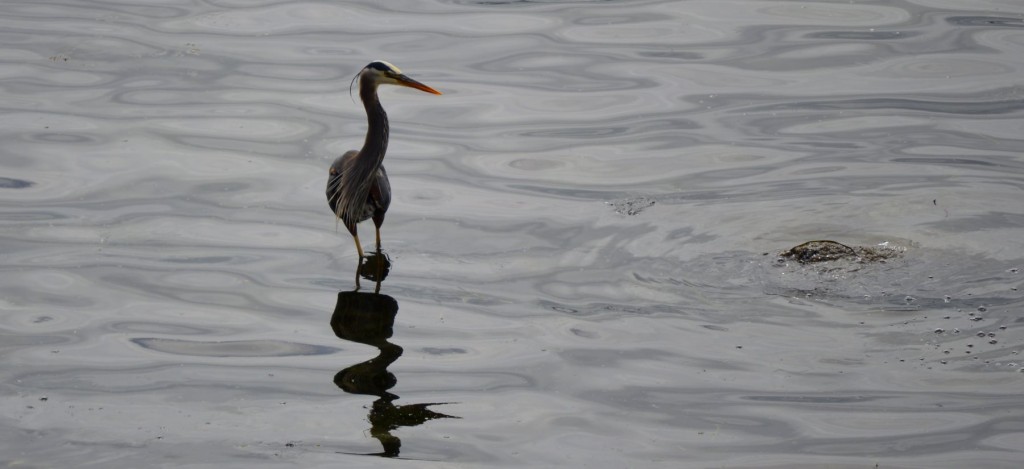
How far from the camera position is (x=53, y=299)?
27.2ft

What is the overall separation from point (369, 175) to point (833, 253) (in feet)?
10.4

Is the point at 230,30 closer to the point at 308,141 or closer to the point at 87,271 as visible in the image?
the point at 308,141

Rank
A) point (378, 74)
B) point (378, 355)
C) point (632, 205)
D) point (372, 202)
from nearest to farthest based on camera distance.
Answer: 1. point (378, 355)
2. point (372, 202)
3. point (378, 74)
4. point (632, 205)

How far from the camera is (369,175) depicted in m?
8.85

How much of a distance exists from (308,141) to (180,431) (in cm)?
493

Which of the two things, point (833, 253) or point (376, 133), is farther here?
point (376, 133)

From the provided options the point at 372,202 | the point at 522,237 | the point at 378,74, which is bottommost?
the point at 522,237

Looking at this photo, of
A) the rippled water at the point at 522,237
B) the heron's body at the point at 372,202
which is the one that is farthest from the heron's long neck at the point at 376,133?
the rippled water at the point at 522,237

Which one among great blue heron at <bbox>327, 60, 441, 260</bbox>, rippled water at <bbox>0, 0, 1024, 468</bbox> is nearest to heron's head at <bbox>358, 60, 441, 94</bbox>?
great blue heron at <bbox>327, 60, 441, 260</bbox>

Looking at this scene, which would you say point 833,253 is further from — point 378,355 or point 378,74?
point 378,74

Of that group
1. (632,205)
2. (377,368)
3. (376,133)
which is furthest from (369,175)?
(632,205)

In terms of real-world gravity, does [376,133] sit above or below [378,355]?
above

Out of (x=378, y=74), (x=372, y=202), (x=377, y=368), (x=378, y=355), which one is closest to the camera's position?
(x=377, y=368)

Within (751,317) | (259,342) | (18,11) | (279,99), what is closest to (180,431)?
(259,342)
